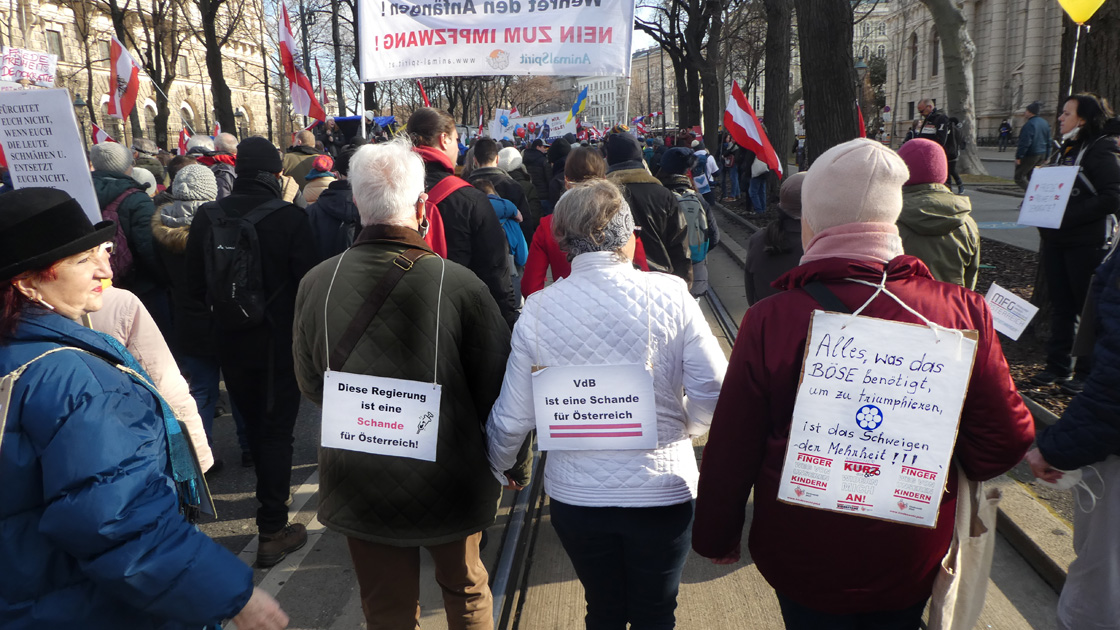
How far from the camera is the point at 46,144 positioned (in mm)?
3691

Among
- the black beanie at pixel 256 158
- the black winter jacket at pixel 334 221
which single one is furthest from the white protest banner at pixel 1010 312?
the black winter jacket at pixel 334 221

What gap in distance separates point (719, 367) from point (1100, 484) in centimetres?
110

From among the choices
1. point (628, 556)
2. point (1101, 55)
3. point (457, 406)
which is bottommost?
point (628, 556)

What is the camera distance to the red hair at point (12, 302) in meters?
1.54

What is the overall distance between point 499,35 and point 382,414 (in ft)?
12.5

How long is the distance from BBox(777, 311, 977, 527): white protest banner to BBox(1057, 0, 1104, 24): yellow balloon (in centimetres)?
433

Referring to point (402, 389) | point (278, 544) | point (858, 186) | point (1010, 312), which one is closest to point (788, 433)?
point (858, 186)

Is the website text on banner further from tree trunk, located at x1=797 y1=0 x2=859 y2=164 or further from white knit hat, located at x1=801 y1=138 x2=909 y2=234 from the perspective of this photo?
tree trunk, located at x1=797 y1=0 x2=859 y2=164

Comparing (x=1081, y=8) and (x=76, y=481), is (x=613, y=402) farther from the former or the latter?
(x=1081, y=8)

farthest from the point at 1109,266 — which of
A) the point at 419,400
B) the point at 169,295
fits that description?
the point at 169,295

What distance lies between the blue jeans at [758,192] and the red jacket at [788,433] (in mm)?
13795

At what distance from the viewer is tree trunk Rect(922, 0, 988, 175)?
17656mm

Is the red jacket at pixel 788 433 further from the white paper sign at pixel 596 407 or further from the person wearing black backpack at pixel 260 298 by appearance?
the person wearing black backpack at pixel 260 298

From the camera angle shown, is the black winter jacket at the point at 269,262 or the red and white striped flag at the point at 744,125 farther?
the red and white striped flag at the point at 744,125
